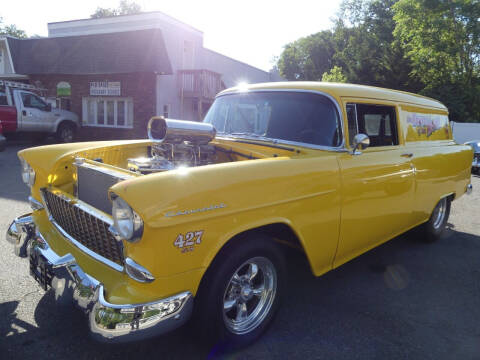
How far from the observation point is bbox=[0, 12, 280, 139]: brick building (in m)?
15.1

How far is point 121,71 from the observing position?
14.8m

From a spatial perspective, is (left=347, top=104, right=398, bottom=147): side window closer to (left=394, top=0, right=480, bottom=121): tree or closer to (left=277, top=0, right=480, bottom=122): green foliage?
(left=277, top=0, right=480, bottom=122): green foliage

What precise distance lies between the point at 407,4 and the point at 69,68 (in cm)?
2010

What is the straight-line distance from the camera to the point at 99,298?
6.23 ft

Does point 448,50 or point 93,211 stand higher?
point 448,50

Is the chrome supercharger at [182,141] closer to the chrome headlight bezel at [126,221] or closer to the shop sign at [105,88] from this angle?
the chrome headlight bezel at [126,221]

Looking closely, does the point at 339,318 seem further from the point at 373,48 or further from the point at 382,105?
the point at 373,48

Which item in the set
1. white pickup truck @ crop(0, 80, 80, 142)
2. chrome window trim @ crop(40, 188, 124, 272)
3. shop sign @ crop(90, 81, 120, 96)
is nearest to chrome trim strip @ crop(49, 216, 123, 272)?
chrome window trim @ crop(40, 188, 124, 272)

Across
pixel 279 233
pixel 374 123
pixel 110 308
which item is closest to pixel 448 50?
pixel 374 123

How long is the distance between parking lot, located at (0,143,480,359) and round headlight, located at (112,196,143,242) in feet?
2.46

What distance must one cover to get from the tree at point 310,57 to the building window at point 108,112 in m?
28.5

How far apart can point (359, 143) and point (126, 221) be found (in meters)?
1.83

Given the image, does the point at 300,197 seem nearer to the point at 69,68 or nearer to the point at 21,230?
the point at 21,230

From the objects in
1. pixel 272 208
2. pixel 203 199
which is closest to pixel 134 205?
pixel 203 199
